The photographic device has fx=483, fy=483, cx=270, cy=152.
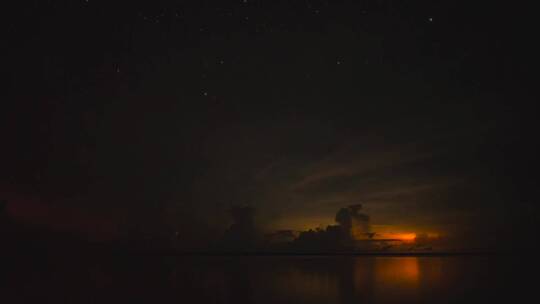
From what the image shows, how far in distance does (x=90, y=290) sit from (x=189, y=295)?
7472mm

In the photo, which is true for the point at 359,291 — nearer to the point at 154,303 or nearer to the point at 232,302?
the point at 232,302

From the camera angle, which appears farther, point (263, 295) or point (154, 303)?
point (263, 295)

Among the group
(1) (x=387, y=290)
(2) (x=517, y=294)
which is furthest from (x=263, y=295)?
(2) (x=517, y=294)

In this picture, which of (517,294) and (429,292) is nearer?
(517,294)

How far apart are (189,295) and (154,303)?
137 inches

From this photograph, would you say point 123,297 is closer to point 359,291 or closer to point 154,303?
point 154,303

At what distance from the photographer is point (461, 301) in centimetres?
2356

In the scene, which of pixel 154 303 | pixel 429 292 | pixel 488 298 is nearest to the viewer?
pixel 154 303

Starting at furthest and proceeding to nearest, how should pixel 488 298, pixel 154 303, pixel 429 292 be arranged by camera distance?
pixel 429 292, pixel 488 298, pixel 154 303

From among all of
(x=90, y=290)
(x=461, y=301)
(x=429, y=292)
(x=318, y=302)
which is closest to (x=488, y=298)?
(x=461, y=301)

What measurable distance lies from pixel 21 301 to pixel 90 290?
256 inches

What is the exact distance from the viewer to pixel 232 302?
23.1 meters

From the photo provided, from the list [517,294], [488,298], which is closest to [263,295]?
[488,298]

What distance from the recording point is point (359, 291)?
1118 inches
